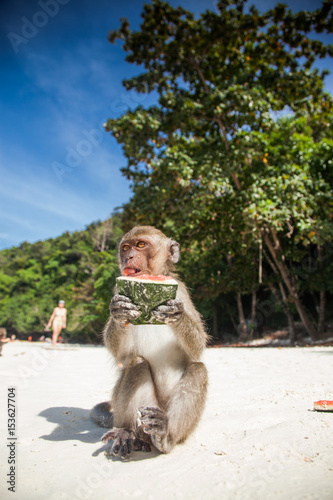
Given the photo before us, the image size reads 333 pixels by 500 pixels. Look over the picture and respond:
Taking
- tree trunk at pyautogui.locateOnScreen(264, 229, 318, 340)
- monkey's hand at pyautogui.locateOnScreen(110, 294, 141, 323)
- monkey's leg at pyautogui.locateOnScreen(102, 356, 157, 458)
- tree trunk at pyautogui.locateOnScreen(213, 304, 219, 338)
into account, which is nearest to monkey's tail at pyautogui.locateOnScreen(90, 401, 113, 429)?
monkey's leg at pyautogui.locateOnScreen(102, 356, 157, 458)

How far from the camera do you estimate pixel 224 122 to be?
38.6ft

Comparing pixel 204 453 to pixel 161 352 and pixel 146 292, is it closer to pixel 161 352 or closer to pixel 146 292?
pixel 161 352

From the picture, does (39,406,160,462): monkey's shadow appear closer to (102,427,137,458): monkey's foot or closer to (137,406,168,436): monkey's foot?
(102,427,137,458): monkey's foot

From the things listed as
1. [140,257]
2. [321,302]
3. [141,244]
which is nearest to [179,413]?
[140,257]

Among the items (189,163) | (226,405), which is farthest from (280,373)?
(189,163)

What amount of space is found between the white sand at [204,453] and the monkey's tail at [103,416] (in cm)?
9

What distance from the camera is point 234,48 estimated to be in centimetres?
1162

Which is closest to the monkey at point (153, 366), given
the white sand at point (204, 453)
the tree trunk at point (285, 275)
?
the white sand at point (204, 453)

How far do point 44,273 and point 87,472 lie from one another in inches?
2414

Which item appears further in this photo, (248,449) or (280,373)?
(280,373)

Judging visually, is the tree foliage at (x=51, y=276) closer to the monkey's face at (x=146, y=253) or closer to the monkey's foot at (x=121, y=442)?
the monkey's face at (x=146, y=253)

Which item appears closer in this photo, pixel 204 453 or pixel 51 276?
pixel 204 453

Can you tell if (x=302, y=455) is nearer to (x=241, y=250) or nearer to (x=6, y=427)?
(x=6, y=427)

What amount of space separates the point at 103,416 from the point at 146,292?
1.72 metres
